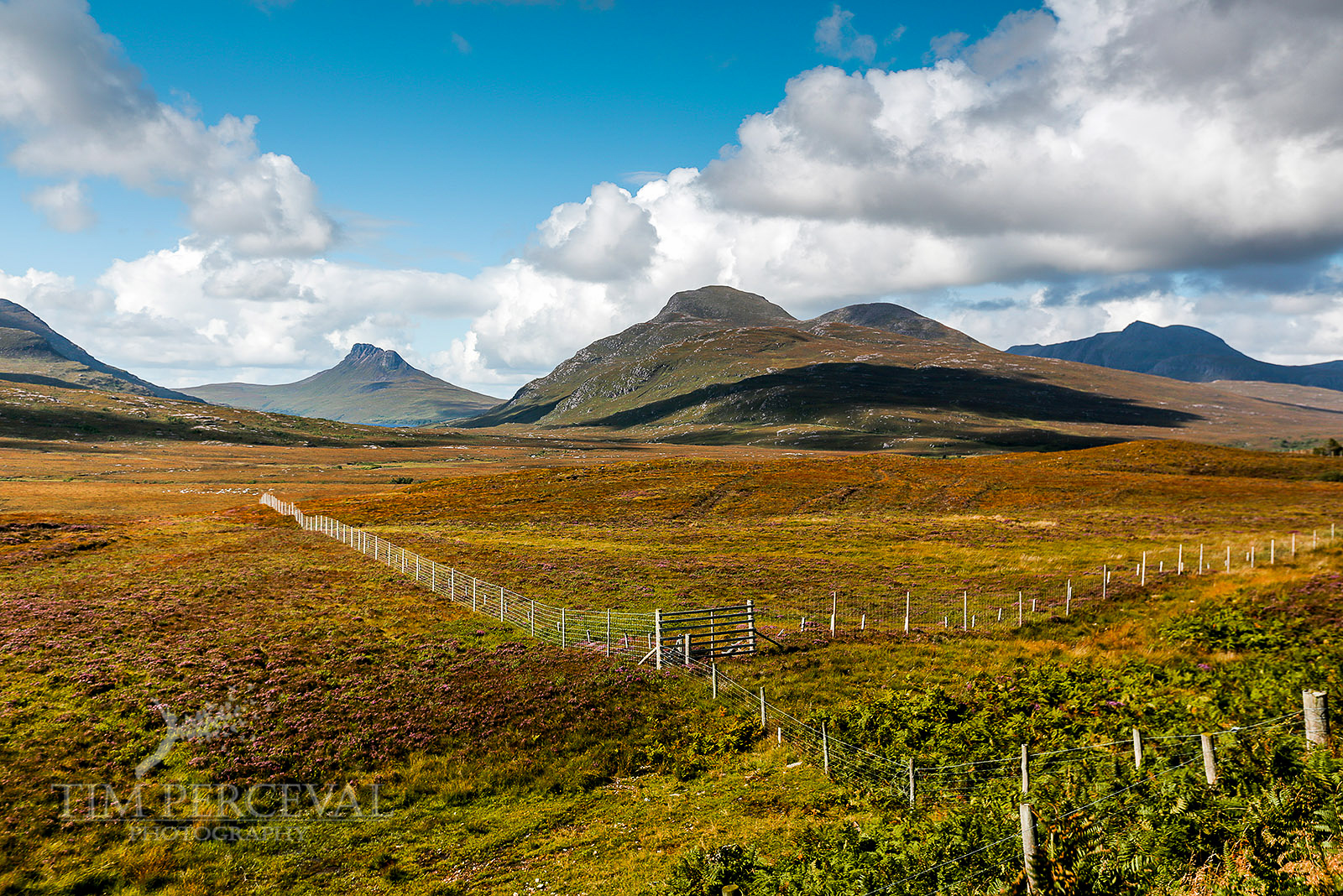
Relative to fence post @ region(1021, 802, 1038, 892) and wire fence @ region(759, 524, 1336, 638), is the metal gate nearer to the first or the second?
wire fence @ region(759, 524, 1336, 638)

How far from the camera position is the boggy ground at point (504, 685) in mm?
14781

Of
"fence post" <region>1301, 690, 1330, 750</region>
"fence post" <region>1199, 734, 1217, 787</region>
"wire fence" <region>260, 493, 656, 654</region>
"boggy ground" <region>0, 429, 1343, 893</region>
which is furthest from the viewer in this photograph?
"wire fence" <region>260, 493, 656, 654</region>

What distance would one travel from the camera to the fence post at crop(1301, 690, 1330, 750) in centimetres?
1137

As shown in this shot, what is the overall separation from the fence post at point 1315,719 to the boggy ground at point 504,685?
171 inches

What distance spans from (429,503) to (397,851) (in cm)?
→ 7808

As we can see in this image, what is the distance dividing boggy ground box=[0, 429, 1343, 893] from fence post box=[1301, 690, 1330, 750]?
4.34 metres

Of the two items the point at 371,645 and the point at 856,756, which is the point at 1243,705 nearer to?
the point at 856,756

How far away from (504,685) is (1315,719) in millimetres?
21765

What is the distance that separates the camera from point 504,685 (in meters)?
24.1

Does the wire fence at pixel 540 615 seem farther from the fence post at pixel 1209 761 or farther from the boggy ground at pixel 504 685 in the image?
the fence post at pixel 1209 761
